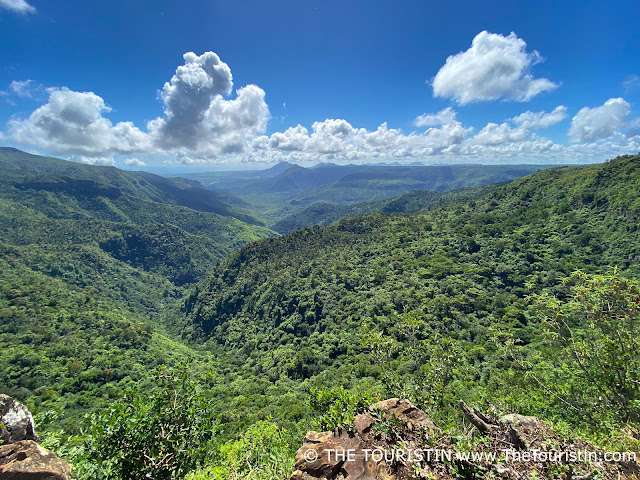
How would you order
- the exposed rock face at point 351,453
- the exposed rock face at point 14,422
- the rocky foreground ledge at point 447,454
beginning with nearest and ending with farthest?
the rocky foreground ledge at point 447,454 → the exposed rock face at point 351,453 → the exposed rock face at point 14,422

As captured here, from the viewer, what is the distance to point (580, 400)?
12977 mm

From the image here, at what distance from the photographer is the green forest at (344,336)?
31.9 ft

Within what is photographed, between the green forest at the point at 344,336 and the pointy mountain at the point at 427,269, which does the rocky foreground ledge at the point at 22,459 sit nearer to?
the green forest at the point at 344,336

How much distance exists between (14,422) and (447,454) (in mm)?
13350

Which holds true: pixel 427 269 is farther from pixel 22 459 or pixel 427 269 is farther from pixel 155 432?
pixel 22 459

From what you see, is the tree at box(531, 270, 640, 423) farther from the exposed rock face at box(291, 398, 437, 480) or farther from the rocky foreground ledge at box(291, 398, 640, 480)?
the exposed rock face at box(291, 398, 437, 480)

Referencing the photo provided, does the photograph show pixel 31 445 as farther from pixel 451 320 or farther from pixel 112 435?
pixel 451 320

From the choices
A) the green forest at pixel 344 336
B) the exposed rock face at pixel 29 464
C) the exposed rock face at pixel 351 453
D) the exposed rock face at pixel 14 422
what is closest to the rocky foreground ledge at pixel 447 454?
the exposed rock face at pixel 351 453

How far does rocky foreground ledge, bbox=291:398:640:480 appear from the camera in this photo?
6.57 metres

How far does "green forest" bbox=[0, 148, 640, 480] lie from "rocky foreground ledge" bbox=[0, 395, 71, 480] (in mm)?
542

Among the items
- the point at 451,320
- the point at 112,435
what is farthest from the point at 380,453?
the point at 451,320

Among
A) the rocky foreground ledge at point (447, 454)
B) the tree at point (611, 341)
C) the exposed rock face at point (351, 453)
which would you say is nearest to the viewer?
the rocky foreground ledge at point (447, 454)

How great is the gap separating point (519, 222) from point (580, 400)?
362ft

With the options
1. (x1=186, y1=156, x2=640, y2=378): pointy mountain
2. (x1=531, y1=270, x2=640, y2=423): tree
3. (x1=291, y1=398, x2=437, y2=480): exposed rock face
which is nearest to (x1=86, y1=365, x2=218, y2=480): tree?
(x1=291, y1=398, x2=437, y2=480): exposed rock face
